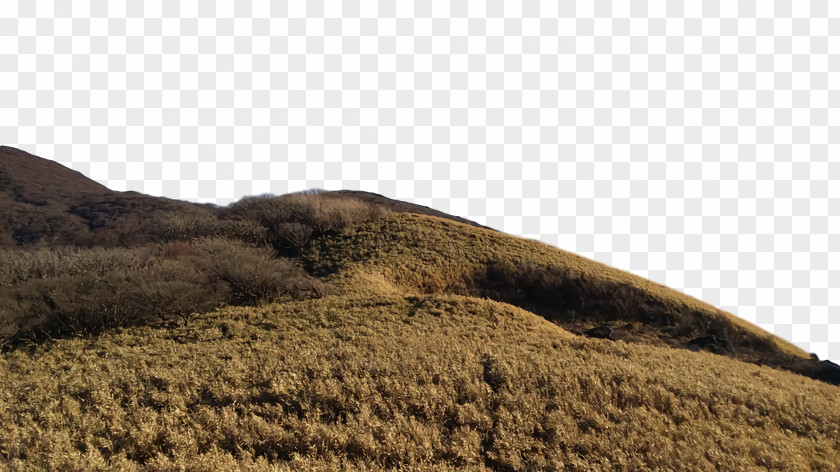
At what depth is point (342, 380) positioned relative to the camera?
10.5 m

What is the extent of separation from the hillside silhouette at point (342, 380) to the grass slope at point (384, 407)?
45mm

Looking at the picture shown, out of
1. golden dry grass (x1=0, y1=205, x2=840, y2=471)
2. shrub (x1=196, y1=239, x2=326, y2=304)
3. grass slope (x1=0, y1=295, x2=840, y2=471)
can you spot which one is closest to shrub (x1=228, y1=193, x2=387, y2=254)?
shrub (x1=196, y1=239, x2=326, y2=304)

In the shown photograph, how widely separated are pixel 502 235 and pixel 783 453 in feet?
81.3

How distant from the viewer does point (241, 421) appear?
28.7ft

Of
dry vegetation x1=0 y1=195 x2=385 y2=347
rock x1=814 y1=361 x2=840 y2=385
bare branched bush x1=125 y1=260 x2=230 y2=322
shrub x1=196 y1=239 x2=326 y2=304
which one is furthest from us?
rock x1=814 y1=361 x2=840 y2=385

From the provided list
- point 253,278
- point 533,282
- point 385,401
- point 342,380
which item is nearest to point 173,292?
point 253,278

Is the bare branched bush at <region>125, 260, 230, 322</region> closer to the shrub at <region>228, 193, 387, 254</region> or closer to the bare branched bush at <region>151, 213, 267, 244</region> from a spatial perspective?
the shrub at <region>228, 193, 387, 254</region>

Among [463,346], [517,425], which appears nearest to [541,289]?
[463,346]

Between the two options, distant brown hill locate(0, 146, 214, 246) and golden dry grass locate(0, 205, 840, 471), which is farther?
distant brown hill locate(0, 146, 214, 246)

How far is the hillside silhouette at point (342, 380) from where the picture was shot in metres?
8.07

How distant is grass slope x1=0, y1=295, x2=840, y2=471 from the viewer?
7.93 meters

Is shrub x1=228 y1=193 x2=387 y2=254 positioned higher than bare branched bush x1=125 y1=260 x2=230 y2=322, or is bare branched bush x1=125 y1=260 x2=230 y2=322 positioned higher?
shrub x1=228 y1=193 x2=387 y2=254

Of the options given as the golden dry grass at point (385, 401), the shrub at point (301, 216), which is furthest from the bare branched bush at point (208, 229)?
the golden dry grass at point (385, 401)

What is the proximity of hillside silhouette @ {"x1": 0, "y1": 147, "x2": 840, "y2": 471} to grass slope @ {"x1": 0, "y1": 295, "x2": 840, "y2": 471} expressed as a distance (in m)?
0.05
